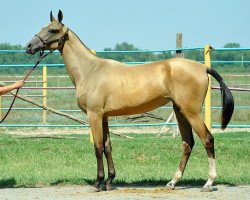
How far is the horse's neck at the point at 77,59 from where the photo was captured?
384 inches

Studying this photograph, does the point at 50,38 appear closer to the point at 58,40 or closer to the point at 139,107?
the point at 58,40

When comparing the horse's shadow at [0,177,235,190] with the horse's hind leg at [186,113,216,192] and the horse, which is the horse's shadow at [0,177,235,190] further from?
the horse's hind leg at [186,113,216,192]

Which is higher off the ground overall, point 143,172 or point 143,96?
point 143,96

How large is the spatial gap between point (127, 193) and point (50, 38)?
2.53m

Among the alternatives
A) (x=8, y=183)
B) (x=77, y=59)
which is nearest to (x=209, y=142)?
(x=77, y=59)

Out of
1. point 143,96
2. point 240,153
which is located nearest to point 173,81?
point 143,96

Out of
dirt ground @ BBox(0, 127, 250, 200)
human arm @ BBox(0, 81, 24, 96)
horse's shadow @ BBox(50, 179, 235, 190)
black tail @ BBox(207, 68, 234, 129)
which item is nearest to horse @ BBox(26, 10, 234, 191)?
black tail @ BBox(207, 68, 234, 129)

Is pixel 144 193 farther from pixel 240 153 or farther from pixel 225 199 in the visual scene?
pixel 240 153

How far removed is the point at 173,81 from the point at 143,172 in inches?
97.7

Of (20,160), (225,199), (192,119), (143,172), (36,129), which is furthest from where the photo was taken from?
(36,129)

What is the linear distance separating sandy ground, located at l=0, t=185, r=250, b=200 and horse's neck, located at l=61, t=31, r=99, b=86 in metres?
1.59

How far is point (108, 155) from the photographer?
9.74 metres

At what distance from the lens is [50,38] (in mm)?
9781

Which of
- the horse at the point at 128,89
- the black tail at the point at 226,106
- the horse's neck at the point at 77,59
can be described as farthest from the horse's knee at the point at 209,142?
the horse's neck at the point at 77,59
